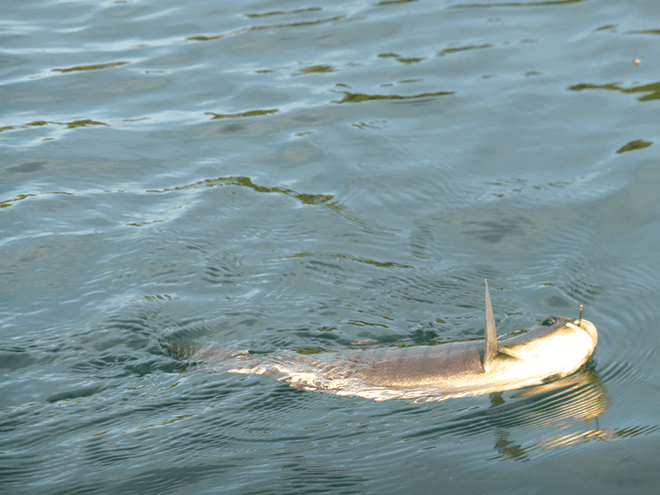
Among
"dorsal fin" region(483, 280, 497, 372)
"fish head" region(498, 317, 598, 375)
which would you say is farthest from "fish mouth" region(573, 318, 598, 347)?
"dorsal fin" region(483, 280, 497, 372)

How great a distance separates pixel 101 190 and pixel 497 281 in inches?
147

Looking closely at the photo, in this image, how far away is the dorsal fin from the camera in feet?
12.8

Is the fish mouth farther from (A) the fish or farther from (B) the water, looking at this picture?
(B) the water

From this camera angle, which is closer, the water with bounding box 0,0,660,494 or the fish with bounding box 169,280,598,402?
the water with bounding box 0,0,660,494

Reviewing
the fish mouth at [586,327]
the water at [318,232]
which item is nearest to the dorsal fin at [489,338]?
the water at [318,232]

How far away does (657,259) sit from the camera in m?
5.59

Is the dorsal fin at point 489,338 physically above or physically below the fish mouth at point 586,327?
above

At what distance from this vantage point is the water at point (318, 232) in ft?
13.1

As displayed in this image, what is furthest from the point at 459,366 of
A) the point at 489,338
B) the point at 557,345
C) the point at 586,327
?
the point at 586,327

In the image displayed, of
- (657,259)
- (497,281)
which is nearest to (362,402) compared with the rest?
(497,281)

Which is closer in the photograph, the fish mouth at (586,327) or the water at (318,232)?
the water at (318,232)

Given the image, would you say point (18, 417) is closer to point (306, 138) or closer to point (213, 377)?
point (213, 377)

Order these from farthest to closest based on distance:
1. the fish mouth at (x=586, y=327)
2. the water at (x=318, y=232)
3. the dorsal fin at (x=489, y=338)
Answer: the fish mouth at (x=586, y=327) < the water at (x=318, y=232) < the dorsal fin at (x=489, y=338)

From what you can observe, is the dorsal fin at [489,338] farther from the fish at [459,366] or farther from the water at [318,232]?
the water at [318,232]
